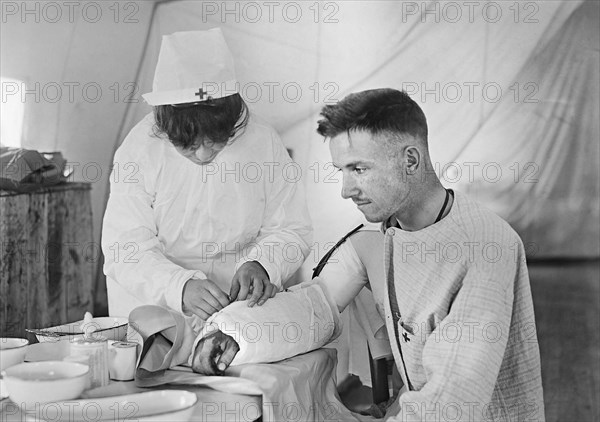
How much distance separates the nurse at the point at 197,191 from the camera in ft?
7.08

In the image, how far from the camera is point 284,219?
2357 mm

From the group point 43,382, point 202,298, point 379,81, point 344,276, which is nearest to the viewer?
point 43,382

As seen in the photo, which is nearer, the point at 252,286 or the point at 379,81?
the point at 252,286

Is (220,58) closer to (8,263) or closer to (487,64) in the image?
(8,263)

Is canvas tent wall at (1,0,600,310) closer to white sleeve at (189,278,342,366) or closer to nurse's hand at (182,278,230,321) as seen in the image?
white sleeve at (189,278,342,366)

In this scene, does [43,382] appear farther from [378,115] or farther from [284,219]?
[284,219]

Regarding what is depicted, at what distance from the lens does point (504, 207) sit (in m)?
3.79

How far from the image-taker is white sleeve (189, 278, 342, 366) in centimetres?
175

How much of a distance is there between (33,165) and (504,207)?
7.09 feet

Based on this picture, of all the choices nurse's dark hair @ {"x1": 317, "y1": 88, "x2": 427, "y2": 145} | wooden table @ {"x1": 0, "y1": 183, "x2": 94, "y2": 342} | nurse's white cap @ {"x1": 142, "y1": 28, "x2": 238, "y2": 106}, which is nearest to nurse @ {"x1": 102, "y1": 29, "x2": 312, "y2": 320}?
nurse's white cap @ {"x1": 142, "y1": 28, "x2": 238, "y2": 106}

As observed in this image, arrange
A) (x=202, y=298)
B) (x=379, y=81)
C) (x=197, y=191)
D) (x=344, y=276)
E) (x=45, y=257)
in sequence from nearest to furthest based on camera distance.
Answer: (x=202, y=298)
(x=344, y=276)
(x=197, y=191)
(x=45, y=257)
(x=379, y=81)

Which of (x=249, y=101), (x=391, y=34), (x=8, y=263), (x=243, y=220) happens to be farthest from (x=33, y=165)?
(x=391, y=34)

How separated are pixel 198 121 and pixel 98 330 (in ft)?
2.12

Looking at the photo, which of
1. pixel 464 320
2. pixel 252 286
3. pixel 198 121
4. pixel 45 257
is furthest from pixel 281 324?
pixel 45 257
